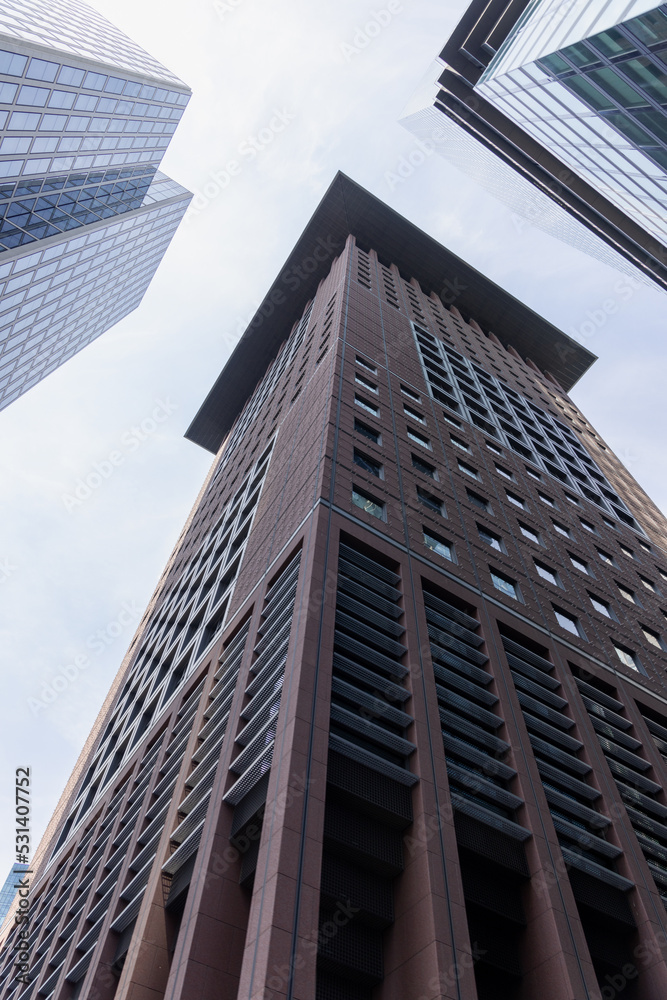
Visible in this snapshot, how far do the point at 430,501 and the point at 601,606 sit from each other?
9682mm

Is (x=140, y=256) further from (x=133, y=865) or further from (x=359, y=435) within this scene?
(x=133, y=865)

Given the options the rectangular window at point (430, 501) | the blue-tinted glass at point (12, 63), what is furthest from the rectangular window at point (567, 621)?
the blue-tinted glass at point (12, 63)

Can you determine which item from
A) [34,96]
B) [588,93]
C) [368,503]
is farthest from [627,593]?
[34,96]

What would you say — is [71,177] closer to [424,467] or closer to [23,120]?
[23,120]

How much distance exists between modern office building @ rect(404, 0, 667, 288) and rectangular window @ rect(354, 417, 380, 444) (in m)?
14.6

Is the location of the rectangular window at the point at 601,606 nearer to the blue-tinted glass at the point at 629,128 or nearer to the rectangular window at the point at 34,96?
the blue-tinted glass at the point at 629,128

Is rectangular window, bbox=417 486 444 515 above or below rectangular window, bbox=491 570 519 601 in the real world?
above

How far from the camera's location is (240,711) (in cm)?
2038

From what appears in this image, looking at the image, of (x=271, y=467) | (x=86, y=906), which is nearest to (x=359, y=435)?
(x=271, y=467)

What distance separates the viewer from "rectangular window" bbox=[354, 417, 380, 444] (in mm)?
32688

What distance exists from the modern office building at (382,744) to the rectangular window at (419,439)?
5.2 inches

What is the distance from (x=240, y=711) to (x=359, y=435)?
48.6 feet

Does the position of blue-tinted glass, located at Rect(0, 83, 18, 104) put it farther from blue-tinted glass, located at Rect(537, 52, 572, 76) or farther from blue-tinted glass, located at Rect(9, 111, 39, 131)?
blue-tinted glass, located at Rect(537, 52, 572, 76)

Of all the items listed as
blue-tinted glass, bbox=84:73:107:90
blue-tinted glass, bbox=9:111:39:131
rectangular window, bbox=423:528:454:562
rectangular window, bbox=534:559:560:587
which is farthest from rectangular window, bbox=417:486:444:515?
blue-tinted glass, bbox=84:73:107:90
